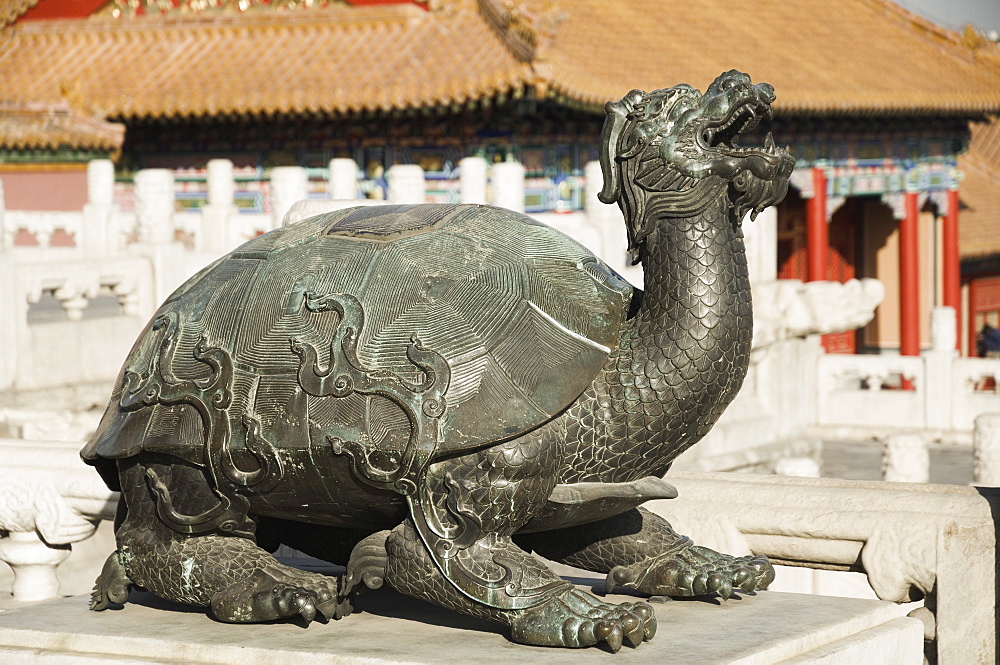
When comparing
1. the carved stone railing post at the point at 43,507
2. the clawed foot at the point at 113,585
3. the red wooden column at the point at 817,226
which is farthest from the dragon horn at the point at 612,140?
the red wooden column at the point at 817,226

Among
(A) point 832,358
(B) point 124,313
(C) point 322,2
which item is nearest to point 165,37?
(C) point 322,2

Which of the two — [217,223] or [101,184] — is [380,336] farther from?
[101,184]

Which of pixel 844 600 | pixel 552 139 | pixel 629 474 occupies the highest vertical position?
pixel 552 139

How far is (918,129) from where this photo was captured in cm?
2273

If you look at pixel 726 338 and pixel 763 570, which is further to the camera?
pixel 763 570

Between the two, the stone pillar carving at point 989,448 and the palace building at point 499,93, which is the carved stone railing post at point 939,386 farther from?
the stone pillar carving at point 989,448

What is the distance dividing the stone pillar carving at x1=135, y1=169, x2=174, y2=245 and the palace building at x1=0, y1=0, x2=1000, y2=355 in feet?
14.9

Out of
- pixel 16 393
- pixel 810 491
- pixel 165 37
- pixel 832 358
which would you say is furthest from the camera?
pixel 165 37

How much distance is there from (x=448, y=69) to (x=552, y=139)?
168cm

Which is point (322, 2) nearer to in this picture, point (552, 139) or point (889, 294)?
point (552, 139)

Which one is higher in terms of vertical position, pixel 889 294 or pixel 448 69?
pixel 448 69

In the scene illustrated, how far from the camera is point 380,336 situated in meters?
3.61

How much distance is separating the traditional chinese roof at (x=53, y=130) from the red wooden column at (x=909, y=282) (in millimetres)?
10563

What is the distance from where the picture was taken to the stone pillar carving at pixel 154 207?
37.8 feet
